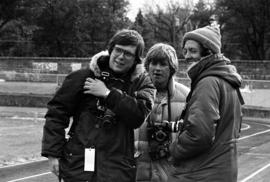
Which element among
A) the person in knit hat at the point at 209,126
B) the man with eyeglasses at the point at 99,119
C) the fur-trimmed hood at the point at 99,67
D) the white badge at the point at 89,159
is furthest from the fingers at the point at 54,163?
the person in knit hat at the point at 209,126

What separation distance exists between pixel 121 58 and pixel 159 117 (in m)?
0.92

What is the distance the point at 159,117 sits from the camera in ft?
15.5

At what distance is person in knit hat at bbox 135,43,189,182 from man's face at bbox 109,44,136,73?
0.77 m

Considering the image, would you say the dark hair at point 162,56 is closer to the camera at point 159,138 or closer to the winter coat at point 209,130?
the camera at point 159,138

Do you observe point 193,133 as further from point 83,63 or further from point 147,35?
point 147,35

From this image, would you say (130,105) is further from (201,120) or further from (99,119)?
(201,120)

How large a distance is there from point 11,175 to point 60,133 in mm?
7178

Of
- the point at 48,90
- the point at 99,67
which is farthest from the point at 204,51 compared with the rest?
the point at 48,90

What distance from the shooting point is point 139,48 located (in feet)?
13.4

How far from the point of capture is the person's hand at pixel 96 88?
3.83 m

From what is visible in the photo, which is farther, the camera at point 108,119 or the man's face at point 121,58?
the man's face at point 121,58

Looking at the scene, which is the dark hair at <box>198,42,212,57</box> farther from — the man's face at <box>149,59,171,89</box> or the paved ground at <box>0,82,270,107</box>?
the paved ground at <box>0,82,270,107</box>

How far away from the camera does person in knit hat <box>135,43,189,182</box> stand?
461 centimetres

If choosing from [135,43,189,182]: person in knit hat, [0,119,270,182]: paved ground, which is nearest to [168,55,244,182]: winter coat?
[135,43,189,182]: person in knit hat
